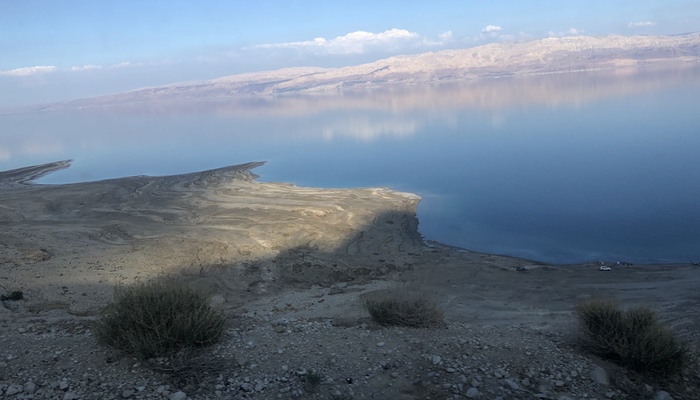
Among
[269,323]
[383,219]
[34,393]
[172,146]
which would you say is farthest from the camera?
[172,146]

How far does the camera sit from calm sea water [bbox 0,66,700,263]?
55.9 feet

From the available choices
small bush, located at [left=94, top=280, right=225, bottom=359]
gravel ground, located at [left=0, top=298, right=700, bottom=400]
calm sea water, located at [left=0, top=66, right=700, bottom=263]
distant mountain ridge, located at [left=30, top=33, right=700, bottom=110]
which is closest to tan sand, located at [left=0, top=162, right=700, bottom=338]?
calm sea water, located at [left=0, top=66, right=700, bottom=263]

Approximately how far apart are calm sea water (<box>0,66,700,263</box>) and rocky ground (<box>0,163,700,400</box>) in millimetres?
2146

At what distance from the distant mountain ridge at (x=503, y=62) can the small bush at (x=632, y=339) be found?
116 meters

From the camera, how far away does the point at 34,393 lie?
4.96 metres

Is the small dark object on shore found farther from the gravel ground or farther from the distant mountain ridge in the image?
the distant mountain ridge

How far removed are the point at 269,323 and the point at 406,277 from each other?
21.9 feet

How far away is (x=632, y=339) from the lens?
594 cm

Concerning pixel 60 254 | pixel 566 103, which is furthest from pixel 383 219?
pixel 566 103

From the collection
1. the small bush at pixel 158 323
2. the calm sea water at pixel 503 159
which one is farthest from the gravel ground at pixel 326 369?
the calm sea water at pixel 503 159

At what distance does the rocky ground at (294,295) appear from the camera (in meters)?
5.38

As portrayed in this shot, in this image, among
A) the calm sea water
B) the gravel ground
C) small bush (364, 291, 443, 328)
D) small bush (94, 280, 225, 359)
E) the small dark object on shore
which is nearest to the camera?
the gravel ground

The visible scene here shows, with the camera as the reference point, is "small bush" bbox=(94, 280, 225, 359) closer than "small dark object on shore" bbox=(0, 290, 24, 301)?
Yes

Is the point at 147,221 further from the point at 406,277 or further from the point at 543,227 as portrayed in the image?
the point at 543,227
